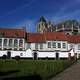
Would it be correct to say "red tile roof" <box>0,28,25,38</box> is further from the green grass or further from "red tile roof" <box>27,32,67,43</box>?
the green grass

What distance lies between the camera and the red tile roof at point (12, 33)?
91.2 meters

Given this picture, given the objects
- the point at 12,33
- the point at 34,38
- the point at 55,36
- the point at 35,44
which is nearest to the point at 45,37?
the point at 55,36

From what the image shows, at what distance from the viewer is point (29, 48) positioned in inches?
3511

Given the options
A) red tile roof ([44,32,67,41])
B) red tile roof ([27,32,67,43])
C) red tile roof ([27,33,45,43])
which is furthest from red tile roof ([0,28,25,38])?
red tile roof ([44,32,67,41])

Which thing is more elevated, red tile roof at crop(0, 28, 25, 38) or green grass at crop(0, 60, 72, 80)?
red tile roof at crop(0, 28, 25, 38)

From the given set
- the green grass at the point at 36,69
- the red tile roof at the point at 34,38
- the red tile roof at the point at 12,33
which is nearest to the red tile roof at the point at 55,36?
the red tile roof at the point at 34,38

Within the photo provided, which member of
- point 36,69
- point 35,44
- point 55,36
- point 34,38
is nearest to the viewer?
point 36,69

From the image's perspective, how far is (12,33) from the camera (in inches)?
3642

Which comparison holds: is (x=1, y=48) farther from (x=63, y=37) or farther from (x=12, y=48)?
(x=63, y=37)

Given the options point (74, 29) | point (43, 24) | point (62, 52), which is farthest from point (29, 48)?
point (43, 24)

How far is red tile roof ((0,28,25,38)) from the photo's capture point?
91.2m

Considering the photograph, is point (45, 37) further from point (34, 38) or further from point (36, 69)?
point (36, 69)

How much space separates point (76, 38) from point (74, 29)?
146 ft

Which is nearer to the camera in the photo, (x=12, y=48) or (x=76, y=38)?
(x=12, y=48)
